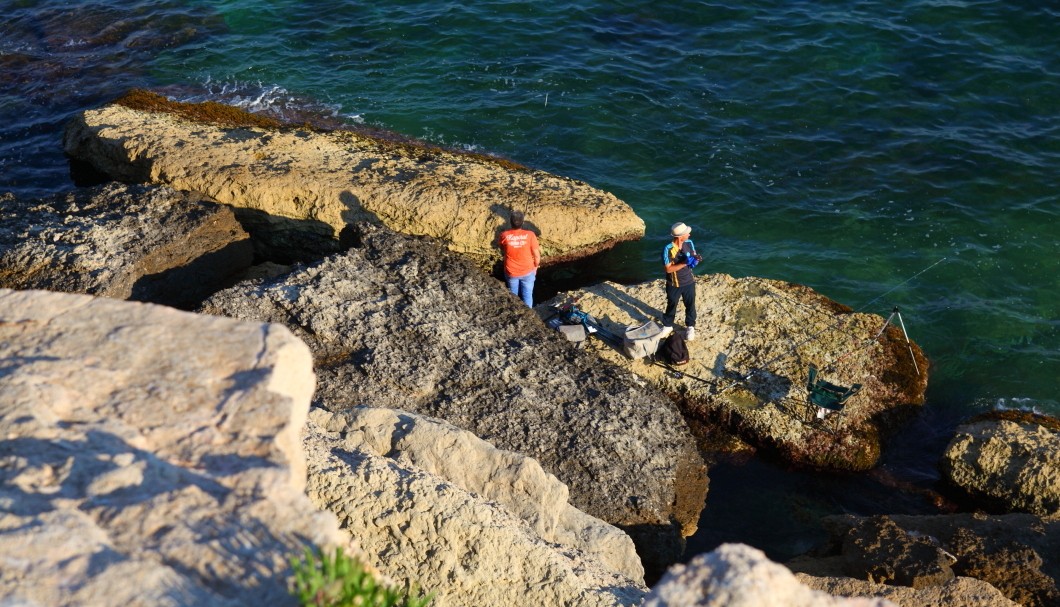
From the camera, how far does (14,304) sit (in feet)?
22.1

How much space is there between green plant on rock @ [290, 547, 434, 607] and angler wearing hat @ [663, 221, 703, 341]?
823 cm

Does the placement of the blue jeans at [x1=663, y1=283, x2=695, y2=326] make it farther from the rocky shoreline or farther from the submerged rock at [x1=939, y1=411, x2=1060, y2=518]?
the submerged rock at [x1=939, y1=411, x2=1060, y2=518]

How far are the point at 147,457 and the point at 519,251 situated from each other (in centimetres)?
814

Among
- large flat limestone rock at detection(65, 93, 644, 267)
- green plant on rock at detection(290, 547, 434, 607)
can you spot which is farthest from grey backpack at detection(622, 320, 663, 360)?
green plant on rock at detection(290, 547, 434, 607)

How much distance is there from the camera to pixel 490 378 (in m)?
10.6

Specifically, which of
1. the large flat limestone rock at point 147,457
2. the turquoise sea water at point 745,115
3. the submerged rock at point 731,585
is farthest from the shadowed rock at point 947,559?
the large flat limestone rock at point 147,457

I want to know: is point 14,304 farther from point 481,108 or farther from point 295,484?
point 481,108

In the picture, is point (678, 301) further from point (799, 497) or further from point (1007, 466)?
point (1007, 466)

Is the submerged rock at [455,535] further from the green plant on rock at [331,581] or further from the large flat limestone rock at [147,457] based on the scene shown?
the green plant on rock at [331,581]

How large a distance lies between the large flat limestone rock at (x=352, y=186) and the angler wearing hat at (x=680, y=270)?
2700mm

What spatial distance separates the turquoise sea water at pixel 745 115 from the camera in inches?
601

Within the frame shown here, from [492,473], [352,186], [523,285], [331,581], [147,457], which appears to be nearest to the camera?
[331,581]

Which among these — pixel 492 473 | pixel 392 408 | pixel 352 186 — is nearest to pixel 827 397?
pixel 492 473

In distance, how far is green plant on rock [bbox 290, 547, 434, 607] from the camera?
4.66 m
